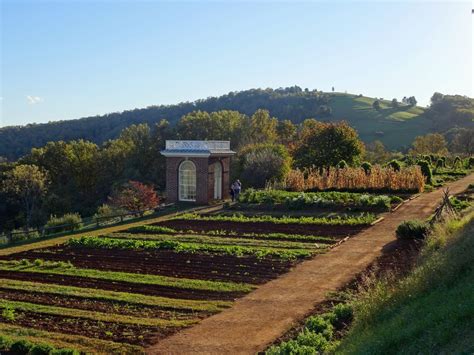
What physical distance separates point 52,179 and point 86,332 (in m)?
44.4

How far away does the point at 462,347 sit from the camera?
5324 millimetres

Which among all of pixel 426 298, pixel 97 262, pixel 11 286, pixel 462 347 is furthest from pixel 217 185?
pixel 462 347

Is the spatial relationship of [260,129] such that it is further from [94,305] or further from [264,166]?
[94,305]

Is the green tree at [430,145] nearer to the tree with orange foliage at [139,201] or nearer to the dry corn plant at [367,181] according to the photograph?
the dry corn plant at [367,181]

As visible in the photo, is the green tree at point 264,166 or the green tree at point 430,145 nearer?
the green tree at point 264,166

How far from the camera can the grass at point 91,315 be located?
381 inches

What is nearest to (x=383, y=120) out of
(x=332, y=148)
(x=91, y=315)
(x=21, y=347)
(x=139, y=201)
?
(x=332, y=148)

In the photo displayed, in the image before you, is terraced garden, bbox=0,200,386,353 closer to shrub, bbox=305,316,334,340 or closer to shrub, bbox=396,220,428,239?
shrub, bbox=396,220,428,239

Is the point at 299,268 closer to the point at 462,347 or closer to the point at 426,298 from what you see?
the point at 426,298

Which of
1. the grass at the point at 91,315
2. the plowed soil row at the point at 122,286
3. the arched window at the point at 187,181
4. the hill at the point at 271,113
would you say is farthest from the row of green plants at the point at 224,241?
the hill at the point at 271,113

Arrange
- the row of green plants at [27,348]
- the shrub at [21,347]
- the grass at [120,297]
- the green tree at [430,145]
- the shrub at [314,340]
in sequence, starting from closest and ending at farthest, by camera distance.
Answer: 1. the shrub at [314,340]
2. the row of green plants at [27,348]
3. the shrub at [21,347]
4. the grass at [120,297]
5. the green tree at [430,145]

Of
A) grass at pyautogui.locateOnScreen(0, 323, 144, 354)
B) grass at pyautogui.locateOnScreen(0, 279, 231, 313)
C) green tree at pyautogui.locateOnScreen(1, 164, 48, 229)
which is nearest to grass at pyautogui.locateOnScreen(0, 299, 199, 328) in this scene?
grass at pyautogui.locateOnScreen(0, 279, 231, 313)

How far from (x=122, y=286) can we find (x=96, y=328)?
284 cm

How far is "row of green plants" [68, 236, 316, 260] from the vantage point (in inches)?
597
